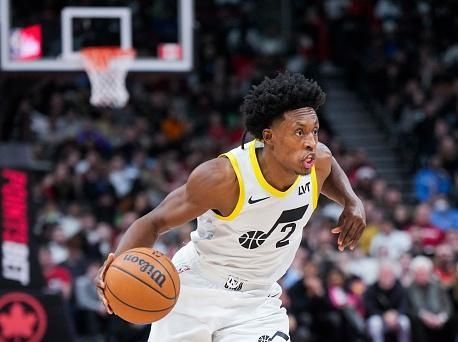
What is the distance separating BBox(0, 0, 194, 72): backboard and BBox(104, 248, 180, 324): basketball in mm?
5216

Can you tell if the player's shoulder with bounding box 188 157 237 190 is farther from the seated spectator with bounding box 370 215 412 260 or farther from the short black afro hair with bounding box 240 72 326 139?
the seated spectator with bounding box 370 215 412 260

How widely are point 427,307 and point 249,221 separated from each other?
6453 millimetres

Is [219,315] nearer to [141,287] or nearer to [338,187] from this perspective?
[141,287]

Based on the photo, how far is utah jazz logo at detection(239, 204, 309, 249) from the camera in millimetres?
5664

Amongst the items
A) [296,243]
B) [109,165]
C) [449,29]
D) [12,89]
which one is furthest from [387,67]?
[296,243]

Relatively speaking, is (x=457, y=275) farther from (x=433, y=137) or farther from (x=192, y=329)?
(x=192, y=329)

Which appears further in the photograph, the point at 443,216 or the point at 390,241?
the point at 443,216

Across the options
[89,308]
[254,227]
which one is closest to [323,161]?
[254,227]

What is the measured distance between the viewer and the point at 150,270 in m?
5.42

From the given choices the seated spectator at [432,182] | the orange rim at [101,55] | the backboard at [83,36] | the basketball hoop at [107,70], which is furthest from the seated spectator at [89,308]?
the seated spectator at [432,182]

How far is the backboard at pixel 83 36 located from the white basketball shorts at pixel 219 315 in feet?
16.5

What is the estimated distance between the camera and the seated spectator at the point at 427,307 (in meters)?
11.4

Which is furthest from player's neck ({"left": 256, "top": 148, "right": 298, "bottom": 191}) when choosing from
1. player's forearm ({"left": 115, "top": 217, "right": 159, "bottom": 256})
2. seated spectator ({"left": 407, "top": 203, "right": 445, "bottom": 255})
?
seated spectator ({"left": 407, "top": 203, "right": 445, "bottom": 255})

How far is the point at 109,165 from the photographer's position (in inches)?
554
